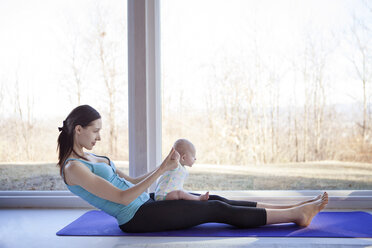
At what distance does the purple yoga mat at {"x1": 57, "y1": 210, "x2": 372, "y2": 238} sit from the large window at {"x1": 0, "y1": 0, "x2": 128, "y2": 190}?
3.26ft

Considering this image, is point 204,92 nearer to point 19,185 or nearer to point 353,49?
point 353,49

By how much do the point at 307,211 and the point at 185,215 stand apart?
2.70 feet

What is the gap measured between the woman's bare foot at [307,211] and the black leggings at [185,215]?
9.7 inches

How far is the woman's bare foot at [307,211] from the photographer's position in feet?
8.48

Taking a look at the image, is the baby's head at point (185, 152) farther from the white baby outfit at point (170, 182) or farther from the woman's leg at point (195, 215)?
the woman's leg at point (195, 215)

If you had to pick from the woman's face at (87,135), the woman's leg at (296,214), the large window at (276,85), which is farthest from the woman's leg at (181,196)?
the large window at (276,85)

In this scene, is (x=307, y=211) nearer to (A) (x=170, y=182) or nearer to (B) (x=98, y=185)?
(A) (x=170, y=182)

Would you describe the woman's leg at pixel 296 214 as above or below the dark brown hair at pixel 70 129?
below

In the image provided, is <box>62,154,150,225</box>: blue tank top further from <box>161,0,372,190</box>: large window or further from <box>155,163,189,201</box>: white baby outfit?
<box>161,0,372,190</box>: large window

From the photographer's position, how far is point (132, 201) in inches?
96.0

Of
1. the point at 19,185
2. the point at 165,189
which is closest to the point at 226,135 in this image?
the point at 165,189

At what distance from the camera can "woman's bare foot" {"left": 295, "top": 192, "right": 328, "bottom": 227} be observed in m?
2.58

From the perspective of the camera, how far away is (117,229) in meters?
2.66

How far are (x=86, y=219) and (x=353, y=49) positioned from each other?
2774 millimetres
